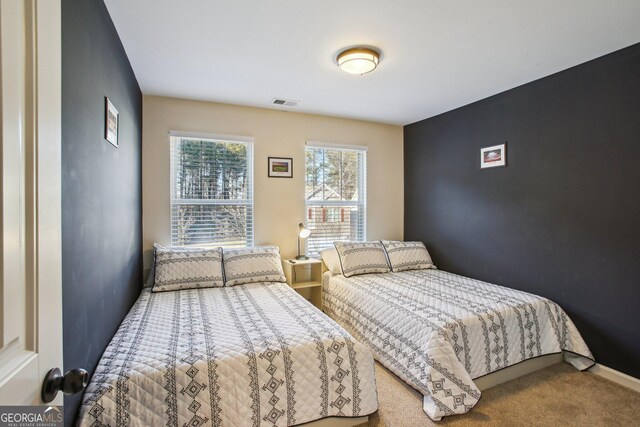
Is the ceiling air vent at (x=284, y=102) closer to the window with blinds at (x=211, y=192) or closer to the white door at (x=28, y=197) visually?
the window with blinds at (x=211, y=192)

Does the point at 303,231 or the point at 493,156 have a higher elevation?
the point at 493,156

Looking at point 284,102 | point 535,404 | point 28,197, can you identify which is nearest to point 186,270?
point 284,102

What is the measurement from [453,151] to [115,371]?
3680 millimetres

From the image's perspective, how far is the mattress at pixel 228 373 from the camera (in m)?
1.41

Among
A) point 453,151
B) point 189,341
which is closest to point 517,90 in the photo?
point 453,151

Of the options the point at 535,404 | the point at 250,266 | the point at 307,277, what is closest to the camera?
the point at 535,404

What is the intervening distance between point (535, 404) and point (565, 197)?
1645 millimetres

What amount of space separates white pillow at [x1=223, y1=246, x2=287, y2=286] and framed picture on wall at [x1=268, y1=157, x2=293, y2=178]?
0.96 m

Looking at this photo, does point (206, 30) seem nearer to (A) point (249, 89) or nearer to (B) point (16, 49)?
(A) point (249, 89)

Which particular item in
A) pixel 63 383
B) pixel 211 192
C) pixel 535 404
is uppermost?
pixel 211 192

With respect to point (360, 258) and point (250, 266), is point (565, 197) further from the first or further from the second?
point (250, 266)

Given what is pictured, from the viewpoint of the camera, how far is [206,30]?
2.01m

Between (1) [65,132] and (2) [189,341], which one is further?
(2) [189,341]

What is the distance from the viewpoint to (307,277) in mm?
3768
